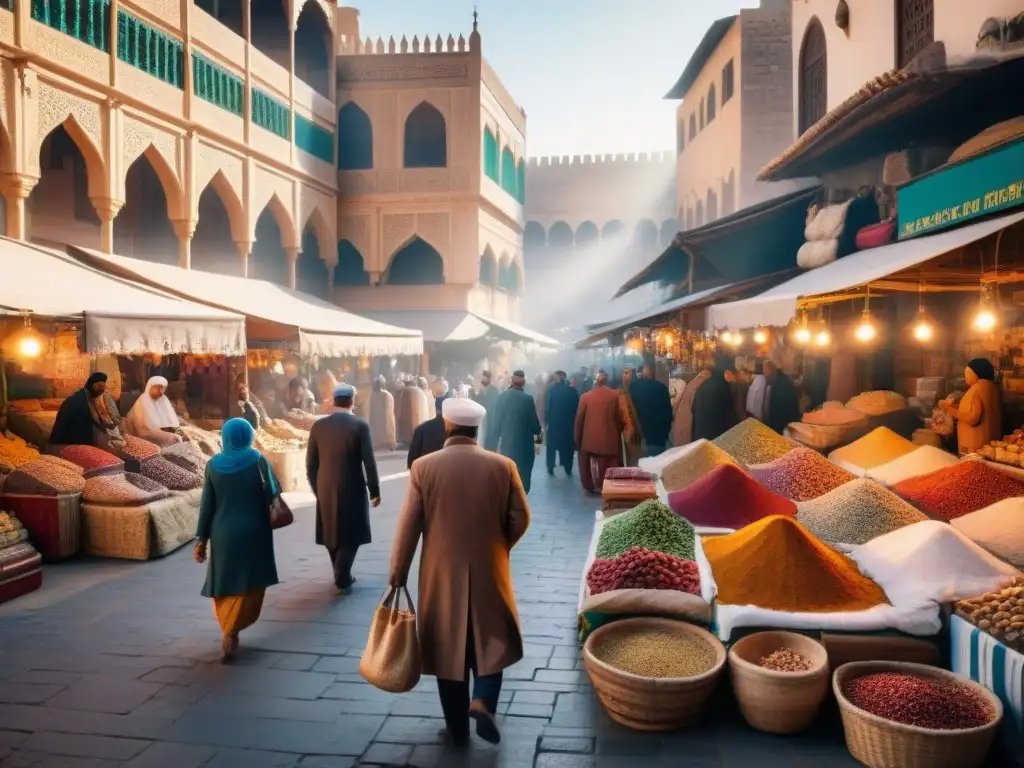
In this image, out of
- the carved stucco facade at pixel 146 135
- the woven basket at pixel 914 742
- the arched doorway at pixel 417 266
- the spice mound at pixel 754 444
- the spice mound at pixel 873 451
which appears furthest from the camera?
the arched doorway at pixel 417 266

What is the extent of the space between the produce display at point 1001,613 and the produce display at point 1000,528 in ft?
1.90

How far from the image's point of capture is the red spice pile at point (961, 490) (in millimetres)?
5109

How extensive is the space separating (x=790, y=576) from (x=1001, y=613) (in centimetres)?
86

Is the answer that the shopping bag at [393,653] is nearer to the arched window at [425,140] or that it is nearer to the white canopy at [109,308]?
the white canopy at [109,308]

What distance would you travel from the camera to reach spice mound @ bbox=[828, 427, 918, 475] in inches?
267

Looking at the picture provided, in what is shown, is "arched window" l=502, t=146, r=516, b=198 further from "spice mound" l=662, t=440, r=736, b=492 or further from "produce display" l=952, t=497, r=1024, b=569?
"produce display" l=952, t=497, r=1024, b=569

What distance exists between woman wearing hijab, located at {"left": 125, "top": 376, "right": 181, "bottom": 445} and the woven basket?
6992 millimetres

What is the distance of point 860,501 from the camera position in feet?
16.5

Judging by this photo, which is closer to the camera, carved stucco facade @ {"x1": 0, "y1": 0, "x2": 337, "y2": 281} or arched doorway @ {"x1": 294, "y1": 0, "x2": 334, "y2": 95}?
carved stucco facade @ {"x1": 0, "y1": 0, "x2": 337, "y2": 281}

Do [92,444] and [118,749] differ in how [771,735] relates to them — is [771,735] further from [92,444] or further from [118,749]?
[92,444]

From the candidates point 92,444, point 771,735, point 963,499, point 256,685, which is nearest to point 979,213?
point 963,499

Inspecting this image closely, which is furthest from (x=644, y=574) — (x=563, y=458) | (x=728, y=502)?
(x=563, y=458)

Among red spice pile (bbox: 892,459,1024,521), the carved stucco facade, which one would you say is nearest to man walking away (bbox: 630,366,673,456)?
red spice pile (bbox: 892,459,1024,521)

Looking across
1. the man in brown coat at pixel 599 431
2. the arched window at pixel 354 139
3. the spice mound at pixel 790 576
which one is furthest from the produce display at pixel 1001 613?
the arched window at pixel 354 139
